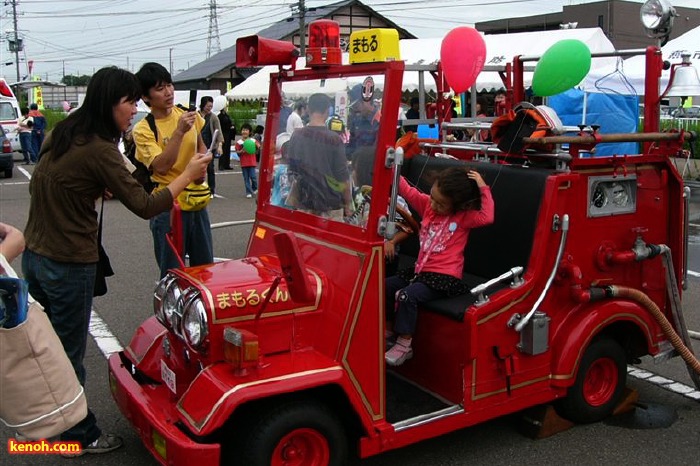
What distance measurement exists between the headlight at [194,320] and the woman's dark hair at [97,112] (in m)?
0.90

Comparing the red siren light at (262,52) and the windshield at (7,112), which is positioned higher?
the windshield at (7,112)

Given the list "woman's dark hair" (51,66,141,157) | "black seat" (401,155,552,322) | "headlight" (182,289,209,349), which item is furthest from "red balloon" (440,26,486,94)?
"headlight" (182,289,209,349)

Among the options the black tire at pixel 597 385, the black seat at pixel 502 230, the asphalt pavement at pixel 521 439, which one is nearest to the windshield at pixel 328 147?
the black seat at pixel 502 230

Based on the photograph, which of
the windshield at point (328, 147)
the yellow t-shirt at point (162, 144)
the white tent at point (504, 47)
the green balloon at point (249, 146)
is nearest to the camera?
the windshield at point (328, 147)

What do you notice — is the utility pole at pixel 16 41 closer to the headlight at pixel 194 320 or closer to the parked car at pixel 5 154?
the parked car at pixel 5 154

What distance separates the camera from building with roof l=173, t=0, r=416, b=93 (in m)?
36.1

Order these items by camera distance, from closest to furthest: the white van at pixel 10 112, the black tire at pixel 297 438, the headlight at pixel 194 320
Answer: the black tire at pixel 297 438 < the headlight at pixel 194 320 < the white van at pixel 10 112

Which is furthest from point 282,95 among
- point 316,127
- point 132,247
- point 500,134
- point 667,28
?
point 132,247

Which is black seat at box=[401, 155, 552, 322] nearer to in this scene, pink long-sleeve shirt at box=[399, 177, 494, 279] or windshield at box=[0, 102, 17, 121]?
pink long-sleeve shirt at box=[399, 177, 494, 279]

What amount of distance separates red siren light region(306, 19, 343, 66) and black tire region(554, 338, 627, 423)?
6.82 ft

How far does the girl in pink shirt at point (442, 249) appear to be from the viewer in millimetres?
3609

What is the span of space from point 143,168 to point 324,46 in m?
1.59

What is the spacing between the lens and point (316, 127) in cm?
362

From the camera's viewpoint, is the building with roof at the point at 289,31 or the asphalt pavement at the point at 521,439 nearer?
the asphalt pavement at the point at 521,439
